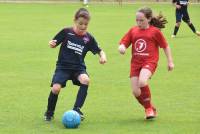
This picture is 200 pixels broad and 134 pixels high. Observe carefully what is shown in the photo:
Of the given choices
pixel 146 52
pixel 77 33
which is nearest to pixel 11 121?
pixel 77 33

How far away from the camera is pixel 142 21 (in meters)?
8.48

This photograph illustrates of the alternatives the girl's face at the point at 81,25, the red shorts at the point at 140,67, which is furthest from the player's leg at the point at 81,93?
the red shorts at the point at 140,67

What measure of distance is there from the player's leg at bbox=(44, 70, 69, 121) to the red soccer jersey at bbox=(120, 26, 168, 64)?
1.07 meters

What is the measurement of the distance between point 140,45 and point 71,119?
155 centimetres

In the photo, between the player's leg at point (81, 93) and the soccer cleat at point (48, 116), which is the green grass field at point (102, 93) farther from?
the player's leg at point (81, 93)

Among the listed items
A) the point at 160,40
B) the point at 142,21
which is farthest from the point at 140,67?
the point at 142,21

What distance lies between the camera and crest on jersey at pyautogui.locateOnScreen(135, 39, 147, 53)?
8.49m

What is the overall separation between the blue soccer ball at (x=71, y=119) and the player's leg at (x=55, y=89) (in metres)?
0.48

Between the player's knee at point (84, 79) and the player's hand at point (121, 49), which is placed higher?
the player's hand at point (121, 49)

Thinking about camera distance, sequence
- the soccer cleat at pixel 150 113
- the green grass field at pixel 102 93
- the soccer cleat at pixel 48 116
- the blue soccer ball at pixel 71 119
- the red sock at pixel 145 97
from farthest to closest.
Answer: the red sock at pixel 145 97 < the soccer cleat at pixel 150 113 < the soccer cleat at pixel 48 116 < the green grass field at pixel 102 93 < the blue soccer ball at pixel 71 119

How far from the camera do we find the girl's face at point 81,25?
8.21 m

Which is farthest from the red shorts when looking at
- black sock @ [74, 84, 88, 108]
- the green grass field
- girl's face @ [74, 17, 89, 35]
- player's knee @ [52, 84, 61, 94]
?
player's knee @ [52, 84, 61, 94]

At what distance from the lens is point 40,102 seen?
31.8 feet

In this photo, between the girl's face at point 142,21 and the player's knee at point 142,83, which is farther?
the girl's face at point 142,21
